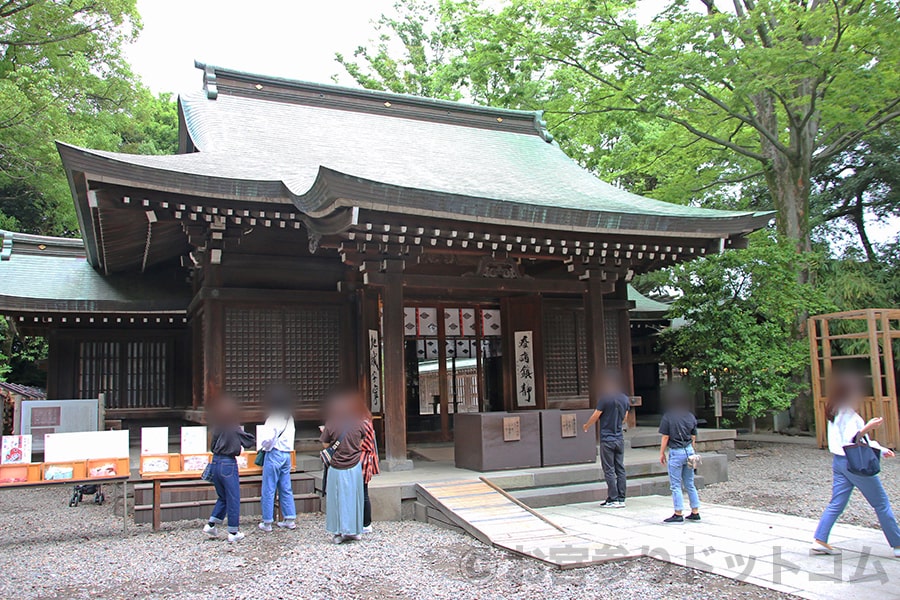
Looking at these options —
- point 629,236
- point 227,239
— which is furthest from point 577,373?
point 227,239

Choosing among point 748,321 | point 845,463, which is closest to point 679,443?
point 845,463

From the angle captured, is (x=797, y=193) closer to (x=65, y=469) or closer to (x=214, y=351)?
(x=214, y=351)

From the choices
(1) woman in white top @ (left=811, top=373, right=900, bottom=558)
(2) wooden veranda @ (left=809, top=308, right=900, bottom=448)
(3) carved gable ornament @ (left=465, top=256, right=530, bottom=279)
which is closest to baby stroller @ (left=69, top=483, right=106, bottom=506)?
(3) carved gable ornament @ (left=465, top=256, right=530, bottom=279)

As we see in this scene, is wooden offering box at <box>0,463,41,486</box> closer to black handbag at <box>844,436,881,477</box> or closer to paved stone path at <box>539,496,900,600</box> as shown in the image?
paved stone path at <box>539,496,900,600</box>

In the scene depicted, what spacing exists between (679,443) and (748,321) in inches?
304

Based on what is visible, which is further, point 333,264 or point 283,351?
point 333,264

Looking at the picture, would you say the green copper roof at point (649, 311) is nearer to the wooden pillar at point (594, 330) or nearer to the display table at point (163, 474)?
the wooden pillar at point (594, 330)

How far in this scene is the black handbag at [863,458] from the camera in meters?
4.84

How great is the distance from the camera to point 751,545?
5684 mm

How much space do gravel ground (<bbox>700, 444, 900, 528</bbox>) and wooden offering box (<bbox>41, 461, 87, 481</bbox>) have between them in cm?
699

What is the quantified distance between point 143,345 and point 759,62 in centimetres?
1263

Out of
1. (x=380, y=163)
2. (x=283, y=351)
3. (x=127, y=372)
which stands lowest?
(x=127, y=372)

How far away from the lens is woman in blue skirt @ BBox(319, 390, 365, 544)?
19.6ft

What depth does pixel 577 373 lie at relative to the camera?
37.9ft
